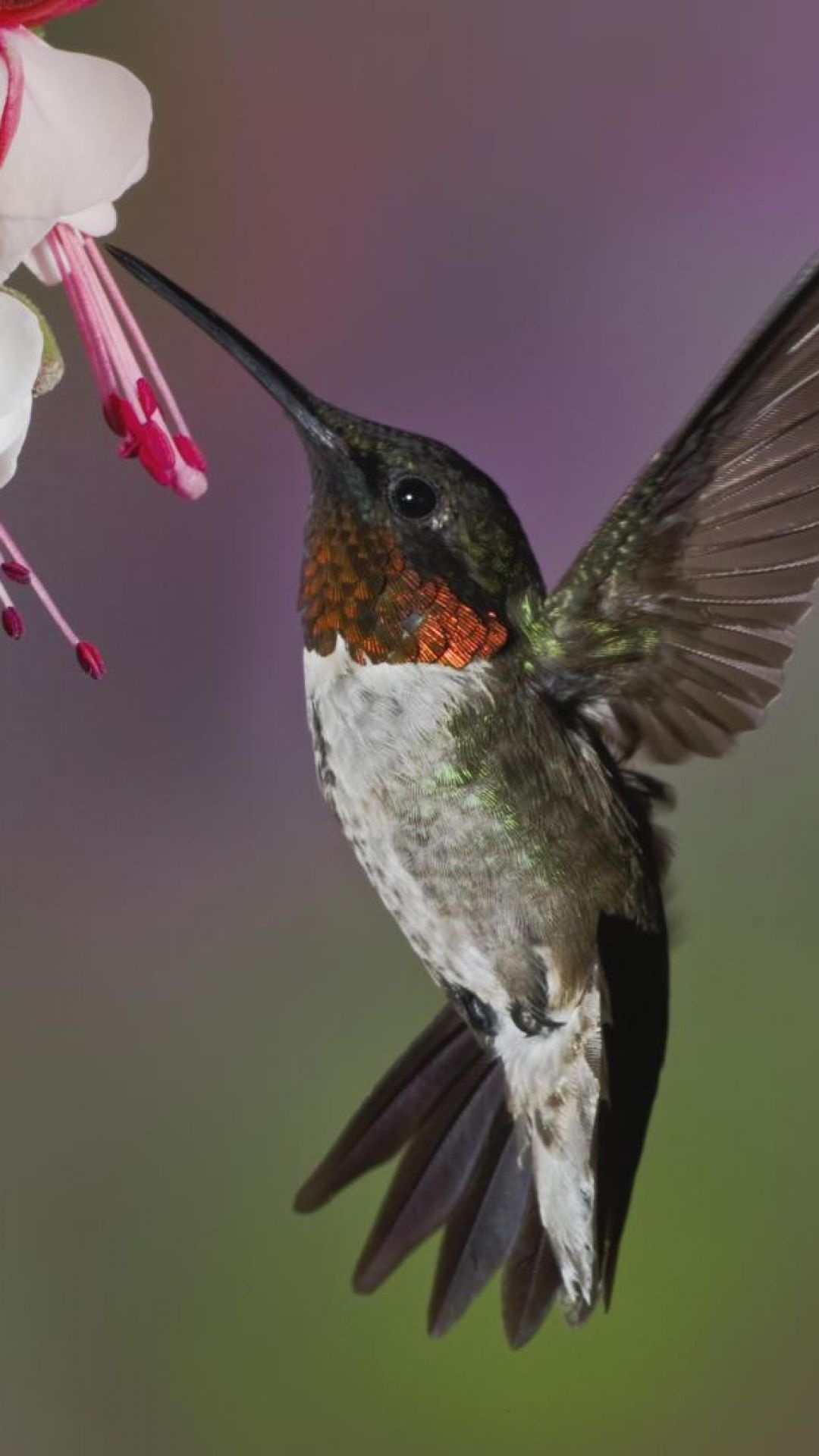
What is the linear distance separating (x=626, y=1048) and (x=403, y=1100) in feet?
0.53

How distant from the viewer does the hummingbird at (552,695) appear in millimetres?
543

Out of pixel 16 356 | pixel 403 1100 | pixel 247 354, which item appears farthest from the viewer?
pixel 403 1100

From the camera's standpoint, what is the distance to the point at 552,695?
591 millimetres

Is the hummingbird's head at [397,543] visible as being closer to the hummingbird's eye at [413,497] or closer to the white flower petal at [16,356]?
the hummingbird's eye at [413,497]

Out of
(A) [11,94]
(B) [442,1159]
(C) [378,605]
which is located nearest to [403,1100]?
(B) [442,1159]

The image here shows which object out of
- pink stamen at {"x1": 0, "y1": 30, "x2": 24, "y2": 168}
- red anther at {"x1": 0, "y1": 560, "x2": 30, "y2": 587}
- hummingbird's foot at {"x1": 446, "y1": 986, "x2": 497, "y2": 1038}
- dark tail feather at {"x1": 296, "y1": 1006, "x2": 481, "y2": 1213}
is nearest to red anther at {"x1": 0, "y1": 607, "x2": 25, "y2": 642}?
red anther at {"x1": 0, "y1": 560, "x2": 30, "y2": 587}

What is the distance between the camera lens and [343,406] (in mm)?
764

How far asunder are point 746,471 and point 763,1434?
0.57m

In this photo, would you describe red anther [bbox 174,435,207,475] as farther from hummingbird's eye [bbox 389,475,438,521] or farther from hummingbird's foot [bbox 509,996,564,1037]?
hummingbird's foot [bbox 509,996,564,1037]

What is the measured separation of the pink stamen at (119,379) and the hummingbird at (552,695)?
6 centimetres

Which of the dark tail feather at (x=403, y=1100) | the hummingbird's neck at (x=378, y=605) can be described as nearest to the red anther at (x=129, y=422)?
the hummingbird's neck at (x=378, y=605)

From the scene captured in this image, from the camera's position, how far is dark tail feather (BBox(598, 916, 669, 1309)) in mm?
603

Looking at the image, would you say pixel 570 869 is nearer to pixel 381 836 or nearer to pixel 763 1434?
pixel 381 836

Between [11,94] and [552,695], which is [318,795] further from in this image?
[11,94]
